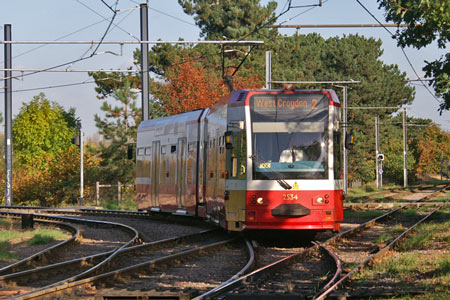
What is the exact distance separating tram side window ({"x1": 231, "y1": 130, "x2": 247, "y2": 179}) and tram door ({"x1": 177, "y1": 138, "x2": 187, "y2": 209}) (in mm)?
7012

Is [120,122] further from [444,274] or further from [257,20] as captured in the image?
[444,274]

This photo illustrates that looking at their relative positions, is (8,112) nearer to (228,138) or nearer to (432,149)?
(228,138)

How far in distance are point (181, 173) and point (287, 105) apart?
7.96 meters

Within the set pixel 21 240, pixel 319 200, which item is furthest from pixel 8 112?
pixel 319 200

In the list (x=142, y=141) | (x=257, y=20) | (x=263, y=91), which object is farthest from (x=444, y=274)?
(x=257, y=20)

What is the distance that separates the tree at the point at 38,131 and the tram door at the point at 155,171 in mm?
48556

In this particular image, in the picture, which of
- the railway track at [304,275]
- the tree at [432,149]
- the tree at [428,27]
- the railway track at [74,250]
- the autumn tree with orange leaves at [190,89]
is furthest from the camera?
the tree at [432,149]

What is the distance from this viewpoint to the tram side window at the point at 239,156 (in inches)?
640

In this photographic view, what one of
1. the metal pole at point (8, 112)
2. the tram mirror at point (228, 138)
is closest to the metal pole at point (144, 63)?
the metal pole at point (8, 112)

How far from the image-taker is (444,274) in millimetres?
10570

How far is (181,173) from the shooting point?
78.3 feet

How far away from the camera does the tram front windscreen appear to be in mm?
16172

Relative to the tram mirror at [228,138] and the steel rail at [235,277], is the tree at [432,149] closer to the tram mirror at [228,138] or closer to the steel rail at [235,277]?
the tram mirror at [228,138]

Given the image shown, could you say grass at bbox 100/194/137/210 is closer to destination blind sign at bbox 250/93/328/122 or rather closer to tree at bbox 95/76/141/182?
tree at bbox 95/76/141/182
